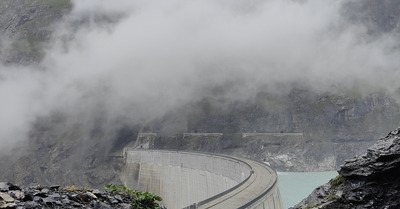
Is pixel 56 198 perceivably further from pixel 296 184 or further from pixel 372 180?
pixel 296 184

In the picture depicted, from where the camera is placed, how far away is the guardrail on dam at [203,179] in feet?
127

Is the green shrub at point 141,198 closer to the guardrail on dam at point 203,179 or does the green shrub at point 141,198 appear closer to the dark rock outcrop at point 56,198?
the dark rock outcrop at point 56,198

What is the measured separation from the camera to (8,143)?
476 feet

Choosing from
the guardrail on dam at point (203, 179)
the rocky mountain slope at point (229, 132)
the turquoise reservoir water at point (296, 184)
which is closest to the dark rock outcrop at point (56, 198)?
the guardrail on dam at point (203, 179)

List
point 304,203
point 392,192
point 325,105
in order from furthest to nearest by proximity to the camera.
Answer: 1. point 325,105
2. point 304,203
3. point 392,192

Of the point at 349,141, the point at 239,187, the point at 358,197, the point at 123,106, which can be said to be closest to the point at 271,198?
the point at 239,187

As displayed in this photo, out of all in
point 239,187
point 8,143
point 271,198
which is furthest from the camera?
point 8,143

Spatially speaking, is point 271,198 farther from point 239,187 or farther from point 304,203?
point 304,203

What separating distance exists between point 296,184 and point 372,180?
101464mm

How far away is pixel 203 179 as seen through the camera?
69.4 metres

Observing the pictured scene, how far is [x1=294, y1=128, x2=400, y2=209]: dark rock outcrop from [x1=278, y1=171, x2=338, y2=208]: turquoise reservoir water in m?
66.6

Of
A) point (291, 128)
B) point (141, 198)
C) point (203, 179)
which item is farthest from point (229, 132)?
point (141, 198)

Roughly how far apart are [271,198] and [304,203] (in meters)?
28.8

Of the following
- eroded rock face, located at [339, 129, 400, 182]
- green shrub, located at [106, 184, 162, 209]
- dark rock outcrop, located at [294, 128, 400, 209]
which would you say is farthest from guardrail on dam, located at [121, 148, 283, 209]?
eroded rock face, located at [339, 129, 400, 182]
